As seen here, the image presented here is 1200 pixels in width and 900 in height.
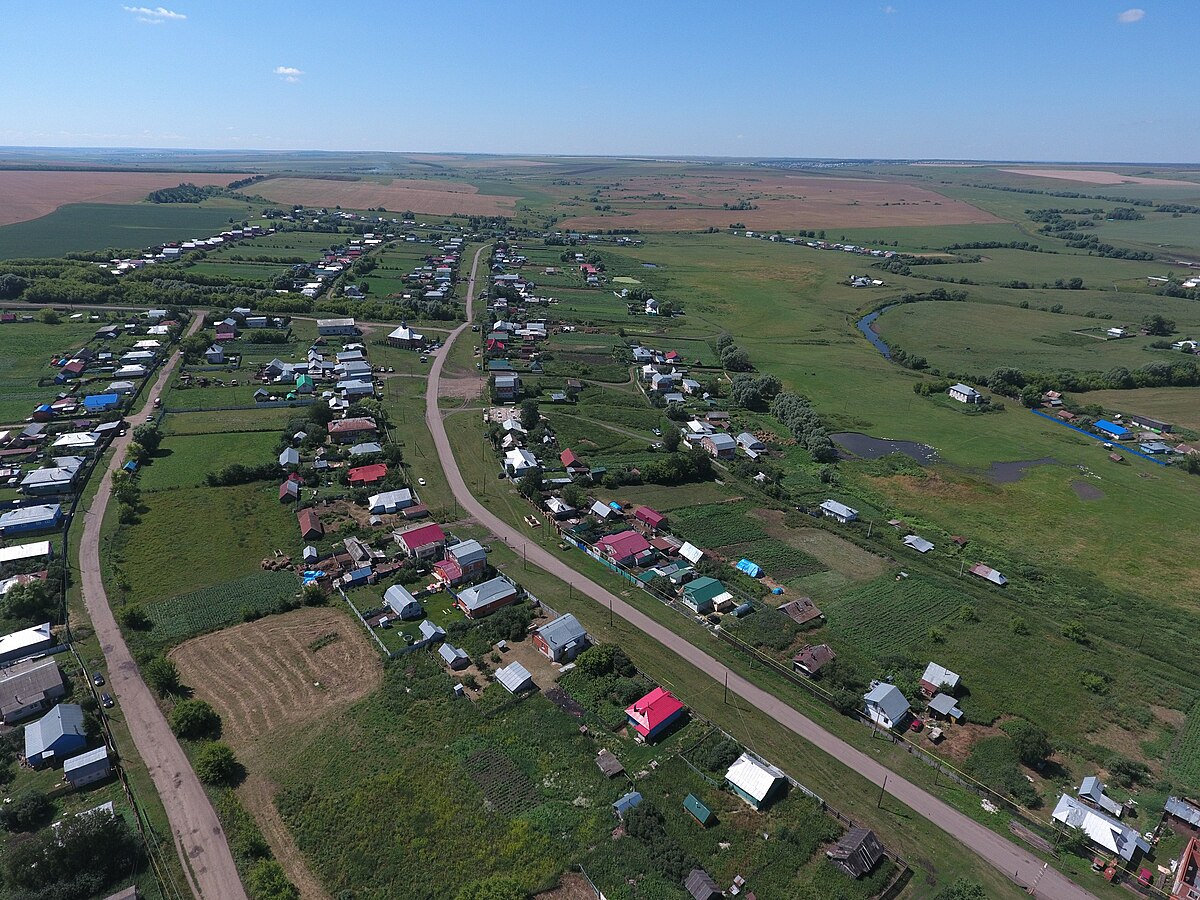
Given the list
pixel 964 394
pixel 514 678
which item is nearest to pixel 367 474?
pixel 514 678

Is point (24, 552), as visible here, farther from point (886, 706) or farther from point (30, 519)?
point (886, 706)

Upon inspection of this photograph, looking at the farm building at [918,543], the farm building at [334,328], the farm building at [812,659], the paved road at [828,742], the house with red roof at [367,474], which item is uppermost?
the farm building at [334,328]

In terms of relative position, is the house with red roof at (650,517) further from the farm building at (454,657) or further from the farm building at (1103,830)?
the farm building at (1103,830)

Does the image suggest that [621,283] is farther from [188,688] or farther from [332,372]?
[188,688]

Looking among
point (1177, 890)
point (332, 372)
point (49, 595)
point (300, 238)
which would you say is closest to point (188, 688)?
point (49, 595)

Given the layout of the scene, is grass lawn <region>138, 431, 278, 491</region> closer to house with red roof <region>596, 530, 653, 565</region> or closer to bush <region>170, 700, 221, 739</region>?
bush <region>170, 700, 221, 739</region>

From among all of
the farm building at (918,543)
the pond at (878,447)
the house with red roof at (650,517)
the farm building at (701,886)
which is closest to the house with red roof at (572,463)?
the house with red roof at (650,517)
